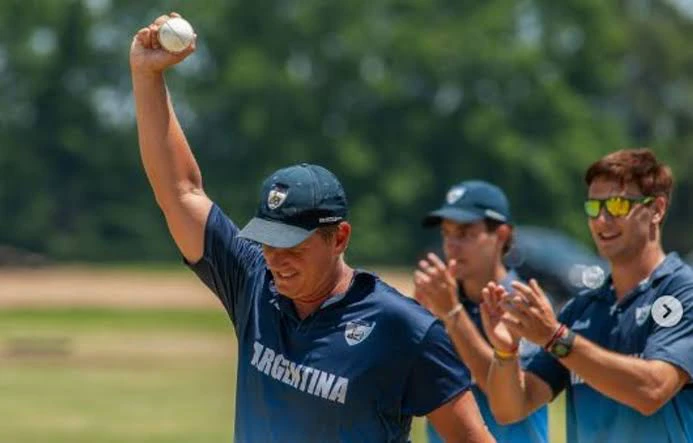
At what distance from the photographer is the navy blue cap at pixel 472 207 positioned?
781 centimetres

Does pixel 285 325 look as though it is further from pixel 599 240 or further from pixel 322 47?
pixel 322 47

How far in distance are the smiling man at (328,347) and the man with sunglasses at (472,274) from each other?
1.98 m

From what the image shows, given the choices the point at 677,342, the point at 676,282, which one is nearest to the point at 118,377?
the point at 676,282

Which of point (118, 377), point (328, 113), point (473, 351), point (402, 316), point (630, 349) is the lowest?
point (328, 113)

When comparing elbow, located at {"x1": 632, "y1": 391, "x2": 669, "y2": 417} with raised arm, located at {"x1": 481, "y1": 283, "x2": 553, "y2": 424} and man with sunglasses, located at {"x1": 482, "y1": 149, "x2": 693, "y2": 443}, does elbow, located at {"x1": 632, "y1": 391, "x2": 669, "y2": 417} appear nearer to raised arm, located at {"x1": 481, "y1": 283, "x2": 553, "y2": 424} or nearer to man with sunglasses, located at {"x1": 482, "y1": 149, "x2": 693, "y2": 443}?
man with sunglasses, located at {"x1": 482, "y1": 149, "x2": 693, "y2": 443}

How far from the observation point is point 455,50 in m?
74.6

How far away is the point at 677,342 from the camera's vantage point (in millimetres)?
5816

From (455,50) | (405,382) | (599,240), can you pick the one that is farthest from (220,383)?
(455,50)

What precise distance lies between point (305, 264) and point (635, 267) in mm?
1857

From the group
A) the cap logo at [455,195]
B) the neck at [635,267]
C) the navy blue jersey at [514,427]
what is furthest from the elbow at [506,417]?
the cap logo at [455,195]

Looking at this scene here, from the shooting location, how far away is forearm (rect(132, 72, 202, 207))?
523cm

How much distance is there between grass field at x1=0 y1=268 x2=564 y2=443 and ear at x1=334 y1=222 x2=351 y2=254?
34.2 ft

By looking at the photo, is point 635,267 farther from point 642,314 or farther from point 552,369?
point 552,369

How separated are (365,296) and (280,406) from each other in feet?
1.39
